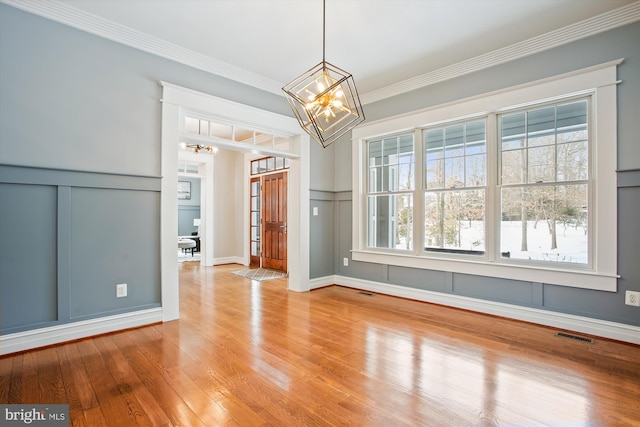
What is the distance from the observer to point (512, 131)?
350cm

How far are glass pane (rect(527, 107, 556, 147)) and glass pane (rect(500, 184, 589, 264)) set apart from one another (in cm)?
50

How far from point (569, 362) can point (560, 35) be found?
3.03m

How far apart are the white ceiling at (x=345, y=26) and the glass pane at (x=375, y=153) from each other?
3.94ft

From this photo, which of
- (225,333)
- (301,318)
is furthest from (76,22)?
(301,318)

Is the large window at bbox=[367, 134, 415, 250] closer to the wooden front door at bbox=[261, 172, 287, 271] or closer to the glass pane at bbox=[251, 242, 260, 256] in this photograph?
the wooden front door at bbox=[261, 172, 287, 271]

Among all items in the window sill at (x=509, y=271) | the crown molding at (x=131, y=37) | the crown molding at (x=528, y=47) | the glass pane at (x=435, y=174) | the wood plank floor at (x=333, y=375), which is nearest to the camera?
the wood plank floor at (x=333, y=375)

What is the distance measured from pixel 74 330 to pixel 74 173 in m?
1.42

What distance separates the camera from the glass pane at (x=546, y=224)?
3.08 meters

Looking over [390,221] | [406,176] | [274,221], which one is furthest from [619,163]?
[274,221]

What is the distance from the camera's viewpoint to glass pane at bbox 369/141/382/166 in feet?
15.5

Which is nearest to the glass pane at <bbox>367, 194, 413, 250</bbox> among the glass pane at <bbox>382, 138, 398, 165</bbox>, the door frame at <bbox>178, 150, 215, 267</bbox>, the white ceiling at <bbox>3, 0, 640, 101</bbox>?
the glass pane at <bbox>382, 138, 398, 165</bbox>

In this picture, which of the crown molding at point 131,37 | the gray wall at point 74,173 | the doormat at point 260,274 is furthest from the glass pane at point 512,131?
the doormat at point 260,274

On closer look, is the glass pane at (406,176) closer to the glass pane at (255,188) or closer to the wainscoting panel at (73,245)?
the wainscoting panel at (73,245)

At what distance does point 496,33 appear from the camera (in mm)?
3119
